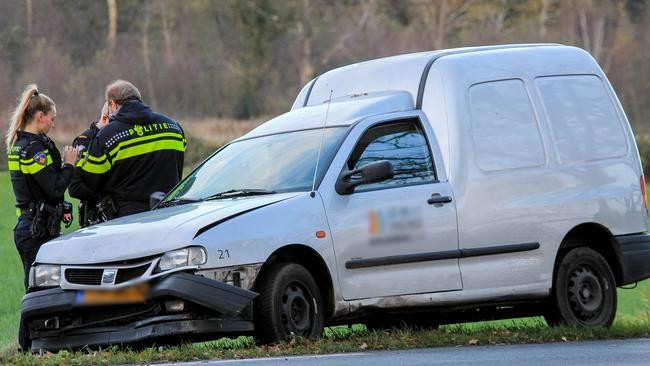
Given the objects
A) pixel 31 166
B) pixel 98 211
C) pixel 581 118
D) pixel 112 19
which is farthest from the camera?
pixel 112 19

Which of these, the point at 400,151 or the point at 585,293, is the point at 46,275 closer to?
the point at 400,151

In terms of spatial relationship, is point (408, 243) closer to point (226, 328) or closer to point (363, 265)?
point (363, 265)

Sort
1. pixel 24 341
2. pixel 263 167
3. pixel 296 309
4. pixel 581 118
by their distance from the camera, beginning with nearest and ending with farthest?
pixel 296 309
pixel 263 167
pixel 24 341
pixel 581 118

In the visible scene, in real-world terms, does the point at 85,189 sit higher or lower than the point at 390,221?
higher

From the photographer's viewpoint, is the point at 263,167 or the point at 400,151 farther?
the point at 400,151

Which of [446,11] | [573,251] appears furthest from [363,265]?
[446,11]

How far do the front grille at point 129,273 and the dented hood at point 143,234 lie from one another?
7 cm

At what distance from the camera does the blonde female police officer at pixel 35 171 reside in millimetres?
10414

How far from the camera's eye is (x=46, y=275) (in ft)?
30.5

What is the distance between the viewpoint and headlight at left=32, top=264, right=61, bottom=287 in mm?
9219

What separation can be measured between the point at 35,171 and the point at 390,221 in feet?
8.70

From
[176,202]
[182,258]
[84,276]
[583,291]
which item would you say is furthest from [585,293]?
[84,276]

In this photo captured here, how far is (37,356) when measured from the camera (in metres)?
8.68

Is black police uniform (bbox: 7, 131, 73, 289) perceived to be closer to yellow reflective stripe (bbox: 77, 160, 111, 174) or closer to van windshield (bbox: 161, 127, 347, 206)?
yellow reflective stripe (bbox: 77, 160, 111, 174)
